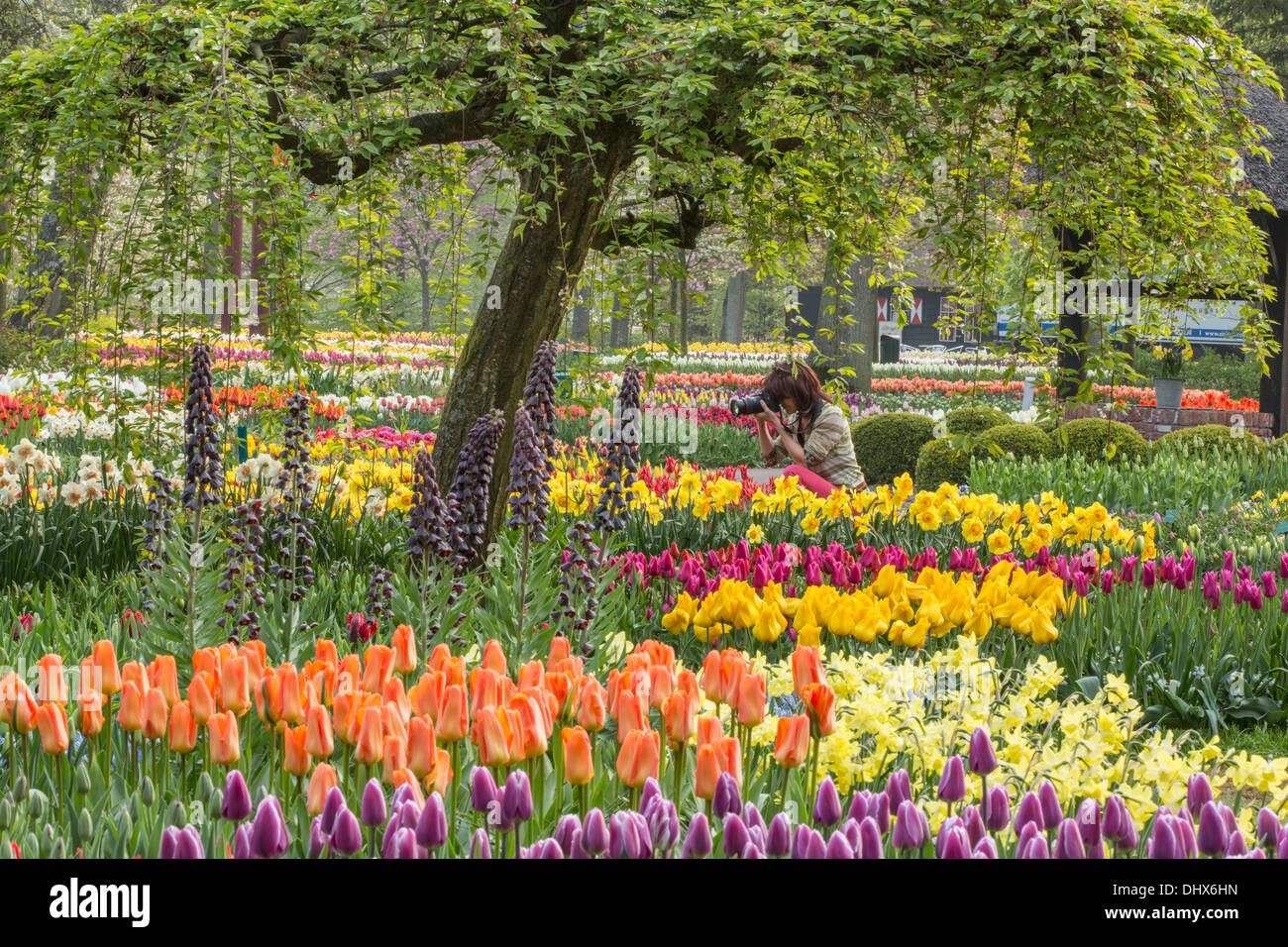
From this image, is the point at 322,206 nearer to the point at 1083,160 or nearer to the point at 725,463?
the point at 1083,160

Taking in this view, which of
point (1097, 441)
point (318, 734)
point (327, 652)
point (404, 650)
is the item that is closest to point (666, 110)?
point (404, 650)

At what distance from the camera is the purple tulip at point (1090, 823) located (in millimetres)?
1778

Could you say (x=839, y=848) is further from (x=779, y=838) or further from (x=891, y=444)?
(x=891, y=444)

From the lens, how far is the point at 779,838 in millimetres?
1658

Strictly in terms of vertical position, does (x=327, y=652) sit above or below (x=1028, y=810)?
above

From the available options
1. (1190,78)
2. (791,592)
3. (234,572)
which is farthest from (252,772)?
(1190,78)

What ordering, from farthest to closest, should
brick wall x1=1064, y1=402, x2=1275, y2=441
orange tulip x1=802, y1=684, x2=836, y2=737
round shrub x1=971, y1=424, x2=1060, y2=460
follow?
brick wall x1=1064, y1=402, x2=1275, y2=441, round shrub x1=971, y1=424, x2=1060, y2=460, orange tulip x1=802, y1=684, x2=836, y2=737

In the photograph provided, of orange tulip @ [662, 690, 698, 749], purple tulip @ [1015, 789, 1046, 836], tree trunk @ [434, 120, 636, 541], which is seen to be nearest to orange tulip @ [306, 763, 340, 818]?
orange tulip @ [662, 690, 698, 749]

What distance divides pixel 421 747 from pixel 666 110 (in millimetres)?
3071

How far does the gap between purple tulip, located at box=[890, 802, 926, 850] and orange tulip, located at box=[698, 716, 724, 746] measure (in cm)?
32

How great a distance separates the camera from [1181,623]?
4348mm

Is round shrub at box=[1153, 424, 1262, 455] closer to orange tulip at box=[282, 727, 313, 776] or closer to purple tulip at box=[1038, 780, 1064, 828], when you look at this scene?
purple tulip at box=[1038, 780, 1064, 828]

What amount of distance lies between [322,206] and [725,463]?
847cm

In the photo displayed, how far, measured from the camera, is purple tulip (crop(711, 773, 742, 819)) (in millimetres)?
1799
